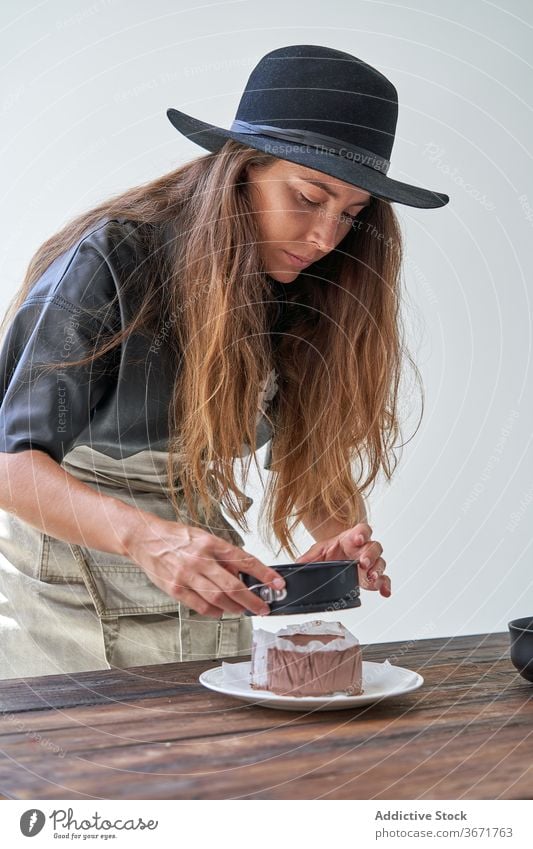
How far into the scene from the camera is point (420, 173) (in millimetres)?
2121

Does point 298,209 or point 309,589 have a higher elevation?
point 298,209

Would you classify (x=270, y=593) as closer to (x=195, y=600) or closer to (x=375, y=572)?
(x=195, y=600)

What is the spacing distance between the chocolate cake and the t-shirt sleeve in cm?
30

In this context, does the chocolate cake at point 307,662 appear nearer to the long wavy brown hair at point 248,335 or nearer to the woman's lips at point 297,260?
the long wavy brown hair at point 248,335

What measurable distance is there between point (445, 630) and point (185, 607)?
1489 millimetres

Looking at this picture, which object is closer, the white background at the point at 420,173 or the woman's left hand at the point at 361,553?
the woman's left hand at the point at 361,553

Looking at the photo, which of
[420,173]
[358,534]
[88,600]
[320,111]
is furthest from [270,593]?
[420,173]

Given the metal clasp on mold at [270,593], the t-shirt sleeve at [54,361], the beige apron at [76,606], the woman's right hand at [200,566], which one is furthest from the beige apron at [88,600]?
the metal clasp on mold at [270,593]

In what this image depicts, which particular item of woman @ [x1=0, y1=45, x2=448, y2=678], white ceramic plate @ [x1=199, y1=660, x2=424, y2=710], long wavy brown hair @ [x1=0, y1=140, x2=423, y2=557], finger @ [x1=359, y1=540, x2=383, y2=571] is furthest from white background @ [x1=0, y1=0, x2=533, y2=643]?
white ceramic plate @ [x1=199, y1=660, x2=424, y2=710]

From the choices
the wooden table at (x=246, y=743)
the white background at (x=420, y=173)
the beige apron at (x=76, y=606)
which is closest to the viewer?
the wooden table at (x=246, y=743)

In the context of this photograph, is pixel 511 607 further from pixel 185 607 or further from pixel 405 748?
pixel 405 748

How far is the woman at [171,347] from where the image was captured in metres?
0.92

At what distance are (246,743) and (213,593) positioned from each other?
0.16 meters

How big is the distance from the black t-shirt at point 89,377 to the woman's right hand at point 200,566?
0.17 metres
